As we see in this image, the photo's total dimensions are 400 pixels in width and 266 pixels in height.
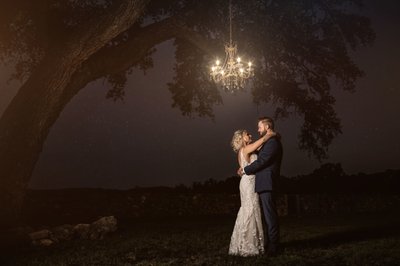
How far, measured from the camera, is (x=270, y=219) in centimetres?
743

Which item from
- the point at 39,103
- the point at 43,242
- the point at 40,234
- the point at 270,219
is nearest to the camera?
the point at 270,219

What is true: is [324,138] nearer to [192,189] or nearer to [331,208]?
[331,208]

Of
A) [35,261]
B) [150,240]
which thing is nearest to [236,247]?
[150,240]

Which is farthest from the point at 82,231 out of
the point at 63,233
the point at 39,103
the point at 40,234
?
the point at 39,103

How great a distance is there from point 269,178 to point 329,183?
593 inches

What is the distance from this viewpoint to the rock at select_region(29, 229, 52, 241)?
1010cm

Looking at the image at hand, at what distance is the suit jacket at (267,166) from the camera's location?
752 centimetres

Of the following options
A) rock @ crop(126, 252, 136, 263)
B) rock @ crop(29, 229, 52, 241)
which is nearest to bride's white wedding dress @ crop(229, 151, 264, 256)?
rock @ crop(126, 252, 136, 263)

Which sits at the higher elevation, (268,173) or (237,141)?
(237,141)

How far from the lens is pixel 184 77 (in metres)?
17.5

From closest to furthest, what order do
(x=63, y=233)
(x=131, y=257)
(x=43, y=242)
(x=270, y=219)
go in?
(x=270, y=219), (x=131, y=257), (x=43, y=242), (x=63, y=233)

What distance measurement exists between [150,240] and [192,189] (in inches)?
392

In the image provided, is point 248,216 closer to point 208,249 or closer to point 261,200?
point 261,200

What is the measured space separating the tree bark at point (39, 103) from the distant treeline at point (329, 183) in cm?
948
